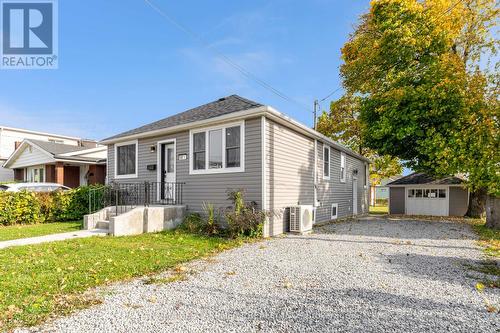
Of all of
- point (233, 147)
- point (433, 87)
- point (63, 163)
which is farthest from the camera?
point (63, 163)

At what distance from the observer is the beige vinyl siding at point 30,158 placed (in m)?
18.6

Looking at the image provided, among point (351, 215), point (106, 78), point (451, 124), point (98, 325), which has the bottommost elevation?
point (351, 215)

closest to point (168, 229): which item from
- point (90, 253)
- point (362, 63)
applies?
point (90, 253)

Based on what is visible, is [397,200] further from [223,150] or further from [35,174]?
[35,174]

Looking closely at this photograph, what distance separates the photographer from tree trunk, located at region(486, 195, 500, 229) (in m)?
11.2

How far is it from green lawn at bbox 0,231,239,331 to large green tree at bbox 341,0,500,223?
9851 mm

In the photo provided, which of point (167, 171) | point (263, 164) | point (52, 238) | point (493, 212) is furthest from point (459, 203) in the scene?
point (52, 238)

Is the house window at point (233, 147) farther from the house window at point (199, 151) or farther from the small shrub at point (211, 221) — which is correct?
the small shrub at point (211, 221)

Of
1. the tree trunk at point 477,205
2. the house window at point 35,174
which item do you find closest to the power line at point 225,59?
the tree trunk at point 477,205

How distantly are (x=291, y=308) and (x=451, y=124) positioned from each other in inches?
478

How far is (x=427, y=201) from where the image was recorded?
20.0 m

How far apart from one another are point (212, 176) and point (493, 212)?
10867mm

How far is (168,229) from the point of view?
915 centimetres

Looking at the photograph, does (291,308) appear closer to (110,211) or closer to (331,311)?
(331,311)
